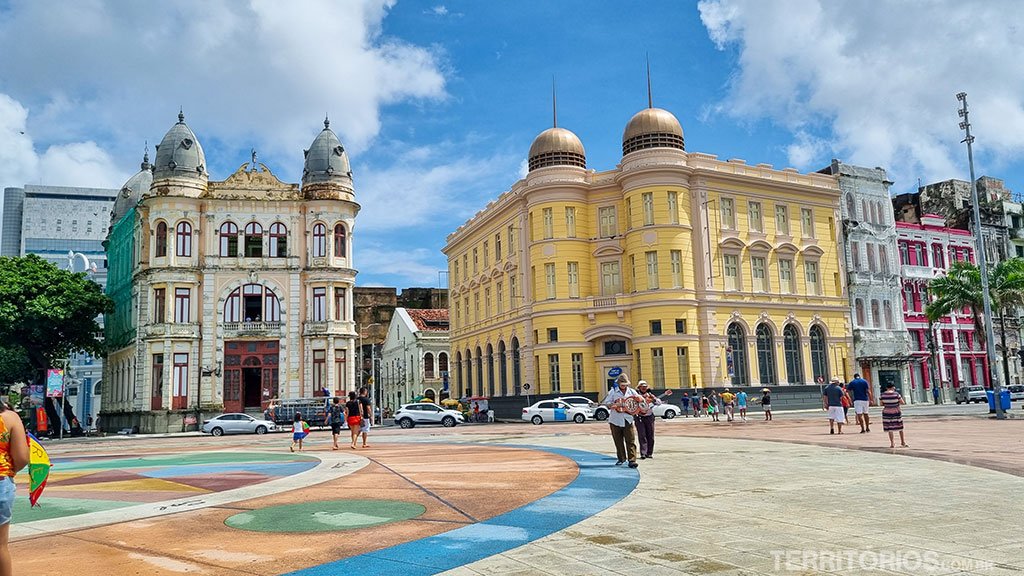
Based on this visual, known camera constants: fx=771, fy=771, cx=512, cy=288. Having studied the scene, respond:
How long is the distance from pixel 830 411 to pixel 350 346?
117 feet

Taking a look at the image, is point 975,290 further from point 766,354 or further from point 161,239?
point 161,239

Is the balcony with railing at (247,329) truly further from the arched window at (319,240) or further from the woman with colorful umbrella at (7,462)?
the woman with colorful umbrella at (7,462)

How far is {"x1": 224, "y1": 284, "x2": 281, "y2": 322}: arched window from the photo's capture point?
5059cm

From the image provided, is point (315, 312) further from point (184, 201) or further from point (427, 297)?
point (427, 297)

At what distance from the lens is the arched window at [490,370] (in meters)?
56.3

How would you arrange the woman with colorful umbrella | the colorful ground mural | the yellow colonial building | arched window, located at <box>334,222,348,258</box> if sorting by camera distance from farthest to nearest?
arched window, located at <box>334,222,348,258</box>, the yellow colonial building, the colorful ground mural, the woman with colorful umbrella

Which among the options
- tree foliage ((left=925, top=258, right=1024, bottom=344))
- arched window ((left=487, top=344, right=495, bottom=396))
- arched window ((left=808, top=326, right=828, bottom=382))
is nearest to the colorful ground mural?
arched window ((left=487, top=344, right=495, bottom=396))

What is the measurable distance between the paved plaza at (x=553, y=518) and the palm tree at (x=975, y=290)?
4271cm

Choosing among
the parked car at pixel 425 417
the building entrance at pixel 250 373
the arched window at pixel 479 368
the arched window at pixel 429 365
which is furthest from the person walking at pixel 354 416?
the arched window at pixel 429 365

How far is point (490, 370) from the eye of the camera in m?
57.1

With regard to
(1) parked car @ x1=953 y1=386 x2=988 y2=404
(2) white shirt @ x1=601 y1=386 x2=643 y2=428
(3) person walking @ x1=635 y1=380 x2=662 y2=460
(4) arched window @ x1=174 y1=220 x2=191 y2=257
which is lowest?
(1) parked car @ x1=953 y1=386 x2=988 y2=404

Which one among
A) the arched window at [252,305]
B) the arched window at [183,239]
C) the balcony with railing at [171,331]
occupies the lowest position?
the balcony with railing at [171,331]

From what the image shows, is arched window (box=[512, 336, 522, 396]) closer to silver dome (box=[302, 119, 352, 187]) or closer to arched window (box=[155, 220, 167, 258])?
Answer: silver dome (box=[302, 119, 352, 187])

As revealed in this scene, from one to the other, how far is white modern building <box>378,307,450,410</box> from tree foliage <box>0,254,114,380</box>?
2857 cm
